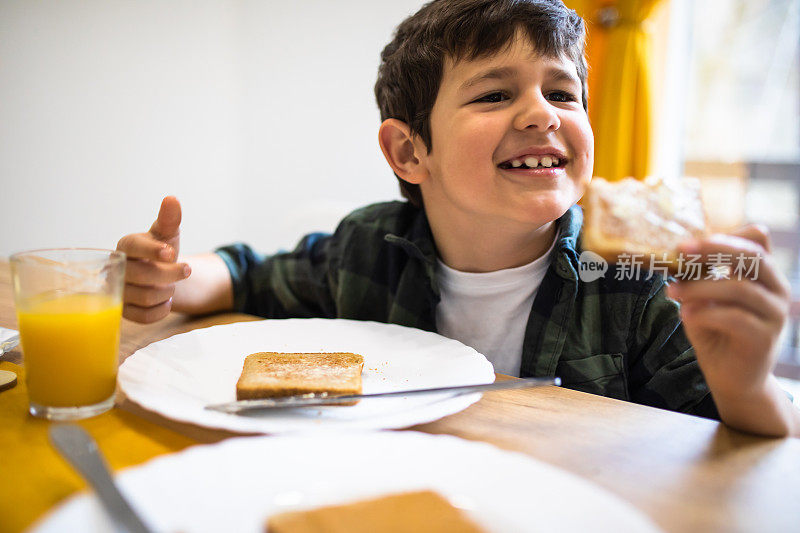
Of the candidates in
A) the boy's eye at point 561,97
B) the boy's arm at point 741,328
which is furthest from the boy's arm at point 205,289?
the boy's arm at point 741,328

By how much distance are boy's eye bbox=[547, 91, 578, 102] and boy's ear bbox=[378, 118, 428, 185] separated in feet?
0.93

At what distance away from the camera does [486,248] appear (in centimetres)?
118

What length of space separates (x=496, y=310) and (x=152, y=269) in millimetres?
621

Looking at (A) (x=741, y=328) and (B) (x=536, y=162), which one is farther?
(B) (x=536, y=162)

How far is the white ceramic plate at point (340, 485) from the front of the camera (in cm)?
43

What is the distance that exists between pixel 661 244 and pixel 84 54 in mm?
2843

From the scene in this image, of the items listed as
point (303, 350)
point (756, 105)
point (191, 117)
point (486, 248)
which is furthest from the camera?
point (191, 117)

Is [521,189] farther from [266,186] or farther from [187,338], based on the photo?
[266,186]

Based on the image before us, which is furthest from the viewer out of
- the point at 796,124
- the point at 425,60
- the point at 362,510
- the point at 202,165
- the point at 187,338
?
the point at 202,165

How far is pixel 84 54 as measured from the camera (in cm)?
270

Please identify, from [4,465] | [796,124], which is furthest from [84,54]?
[796,124]

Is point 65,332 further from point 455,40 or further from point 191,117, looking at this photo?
point 191,117

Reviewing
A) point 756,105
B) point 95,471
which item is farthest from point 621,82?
point 95,471

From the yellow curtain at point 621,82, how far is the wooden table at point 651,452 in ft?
6.72
